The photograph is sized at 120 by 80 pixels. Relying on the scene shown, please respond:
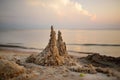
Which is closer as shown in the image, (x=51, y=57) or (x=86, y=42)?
(x=51, y=57)

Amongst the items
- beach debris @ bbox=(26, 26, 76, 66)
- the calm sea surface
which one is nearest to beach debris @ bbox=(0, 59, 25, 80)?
beach debris @ bbox=(26, 26, 76, 66)

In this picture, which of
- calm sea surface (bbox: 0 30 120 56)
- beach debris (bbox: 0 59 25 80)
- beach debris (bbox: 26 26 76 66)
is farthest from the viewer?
calm sea surface (bbox: 0 30 120 56)

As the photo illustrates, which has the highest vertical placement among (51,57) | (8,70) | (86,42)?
(86,42)

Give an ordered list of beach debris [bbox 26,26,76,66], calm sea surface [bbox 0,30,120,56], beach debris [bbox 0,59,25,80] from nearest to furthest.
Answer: beach debris [bbox 0,59,25,80] → beach debris [bbox 26,26,76,66] → calm sea surface [bbox 0,30,120,56]

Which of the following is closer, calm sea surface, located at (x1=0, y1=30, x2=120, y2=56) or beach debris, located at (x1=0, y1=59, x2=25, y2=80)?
beach debris, located at (x1=0, y1=59, x2=25, y2=80)

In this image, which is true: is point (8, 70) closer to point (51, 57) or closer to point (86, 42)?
point (51, 57)

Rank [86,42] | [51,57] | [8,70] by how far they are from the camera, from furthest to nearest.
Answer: [86,42]
[51,57]
[8,70]

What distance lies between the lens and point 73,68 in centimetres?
525

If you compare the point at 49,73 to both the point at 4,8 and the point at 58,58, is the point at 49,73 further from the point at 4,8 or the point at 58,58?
the point at 4,8

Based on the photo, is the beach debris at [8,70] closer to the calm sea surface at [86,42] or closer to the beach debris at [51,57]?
the beach debris at [51,57]

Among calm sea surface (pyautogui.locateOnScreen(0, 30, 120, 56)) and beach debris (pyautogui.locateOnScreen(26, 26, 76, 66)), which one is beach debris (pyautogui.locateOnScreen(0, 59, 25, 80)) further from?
calm sea surface (pyautogui.locateOnScreen(0, 30, 120, 56))

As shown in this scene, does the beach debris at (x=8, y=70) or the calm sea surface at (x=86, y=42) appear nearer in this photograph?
the beach debris at (x=8, y=70)

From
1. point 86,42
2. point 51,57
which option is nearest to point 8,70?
point 51,57

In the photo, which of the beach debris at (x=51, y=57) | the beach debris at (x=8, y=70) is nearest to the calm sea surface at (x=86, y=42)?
the beach debris at (x=51, y=57)
